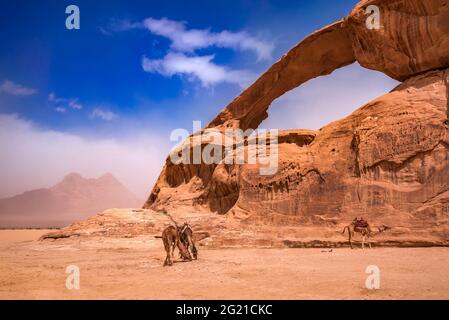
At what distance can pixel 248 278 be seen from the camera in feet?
25.6

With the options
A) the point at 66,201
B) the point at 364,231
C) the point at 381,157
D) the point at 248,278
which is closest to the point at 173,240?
the point at 248,278

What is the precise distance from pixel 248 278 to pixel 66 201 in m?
173

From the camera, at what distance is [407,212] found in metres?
14.2

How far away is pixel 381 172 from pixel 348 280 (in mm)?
9039

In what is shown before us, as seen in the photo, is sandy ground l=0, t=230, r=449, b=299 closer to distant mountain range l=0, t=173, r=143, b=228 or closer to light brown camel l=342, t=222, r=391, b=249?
light brown camel l=342, t=222, r=391, b=249

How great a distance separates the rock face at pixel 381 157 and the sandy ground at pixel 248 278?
9.85 ft

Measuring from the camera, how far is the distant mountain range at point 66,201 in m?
148

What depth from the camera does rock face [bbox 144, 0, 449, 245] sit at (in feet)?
46.5

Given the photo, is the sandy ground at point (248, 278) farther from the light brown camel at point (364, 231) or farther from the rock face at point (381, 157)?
the rock face at point (381, 157)

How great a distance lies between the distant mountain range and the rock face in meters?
128

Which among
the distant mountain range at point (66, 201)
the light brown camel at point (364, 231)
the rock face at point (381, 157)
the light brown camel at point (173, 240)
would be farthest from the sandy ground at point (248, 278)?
the distant mountain range at point (66, 201)

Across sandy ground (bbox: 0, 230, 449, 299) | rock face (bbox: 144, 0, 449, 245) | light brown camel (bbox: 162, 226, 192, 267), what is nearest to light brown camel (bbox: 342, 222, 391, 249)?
rock face (bbox: 144, 0, 449, 245)

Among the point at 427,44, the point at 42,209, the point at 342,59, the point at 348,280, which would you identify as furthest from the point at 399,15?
the point at 42,209

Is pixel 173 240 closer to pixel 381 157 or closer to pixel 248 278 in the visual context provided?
pixel 248 278
